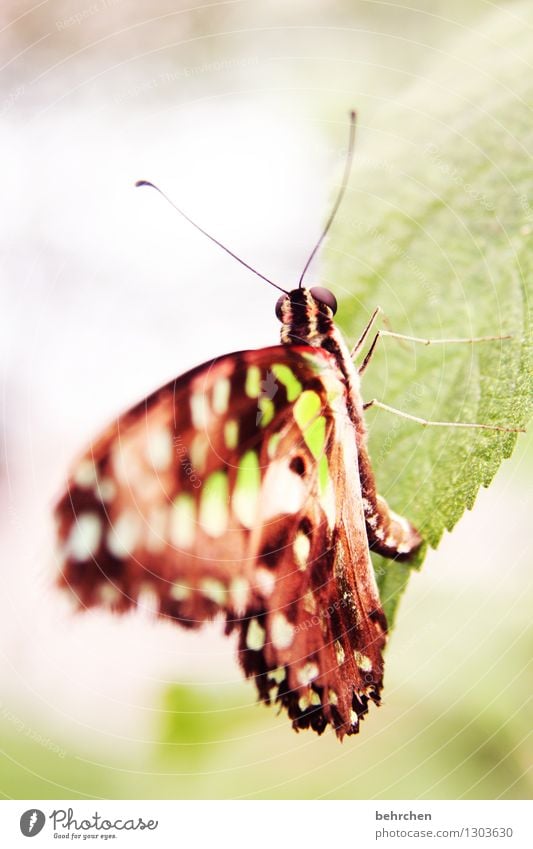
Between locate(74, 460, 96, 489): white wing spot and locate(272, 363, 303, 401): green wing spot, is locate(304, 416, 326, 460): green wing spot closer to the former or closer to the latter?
locate(272, 363, 303, 401): green wing spot

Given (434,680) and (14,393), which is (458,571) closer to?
(434,680)
